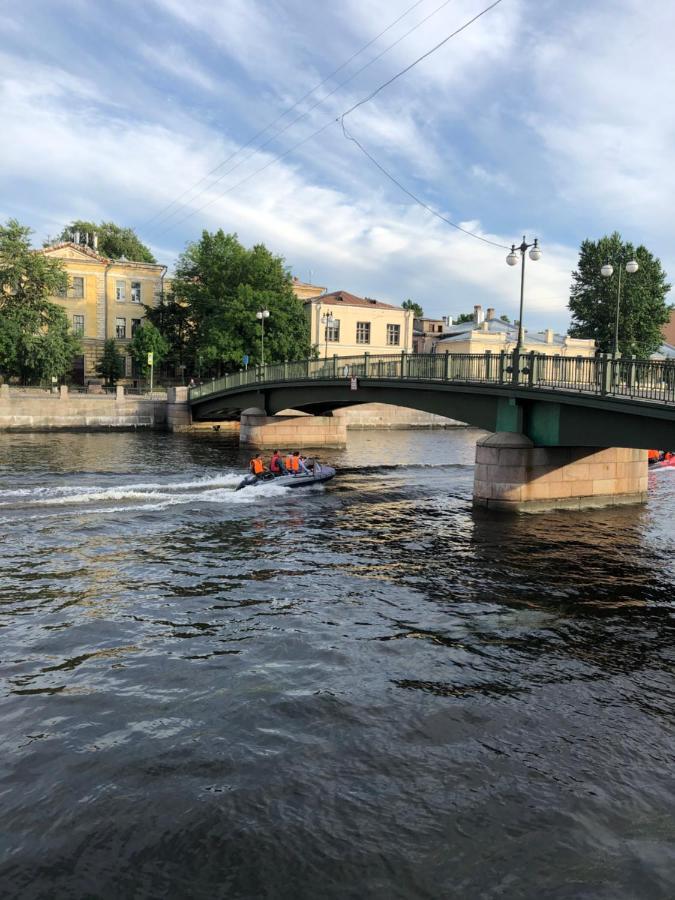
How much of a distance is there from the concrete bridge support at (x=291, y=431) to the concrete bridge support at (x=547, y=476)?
64.9ft

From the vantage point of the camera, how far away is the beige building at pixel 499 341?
233 feet

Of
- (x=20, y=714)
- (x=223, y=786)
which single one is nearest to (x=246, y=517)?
(x=20, y=714)

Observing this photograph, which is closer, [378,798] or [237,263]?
[378,798]

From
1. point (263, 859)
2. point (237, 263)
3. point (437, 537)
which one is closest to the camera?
point (263, 859)

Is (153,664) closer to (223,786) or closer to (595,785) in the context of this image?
(223,786)


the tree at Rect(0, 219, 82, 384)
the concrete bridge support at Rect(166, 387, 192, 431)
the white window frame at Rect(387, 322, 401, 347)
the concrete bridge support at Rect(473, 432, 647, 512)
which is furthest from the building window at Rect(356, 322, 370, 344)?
the concrete bridge support at Rect(473, 432, 647, 512)

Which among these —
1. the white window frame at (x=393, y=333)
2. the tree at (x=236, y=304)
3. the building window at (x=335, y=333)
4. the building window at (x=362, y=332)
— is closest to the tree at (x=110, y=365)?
the tree at (x=236, y=304)

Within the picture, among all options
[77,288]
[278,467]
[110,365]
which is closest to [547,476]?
[278,467]

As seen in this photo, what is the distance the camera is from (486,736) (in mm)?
7832

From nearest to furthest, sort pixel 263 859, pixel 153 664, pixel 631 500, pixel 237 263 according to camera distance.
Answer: pixel 263 859, pixel 153 664, pixel 631 500, pixel 237 263

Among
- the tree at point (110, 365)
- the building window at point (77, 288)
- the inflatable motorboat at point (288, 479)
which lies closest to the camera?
the inflatable motorboat at point (288, 479)

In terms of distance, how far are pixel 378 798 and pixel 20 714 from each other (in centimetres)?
435

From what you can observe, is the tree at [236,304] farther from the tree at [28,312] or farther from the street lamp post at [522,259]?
the street lamp post at [522,259]

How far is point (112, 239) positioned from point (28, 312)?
143 ft
